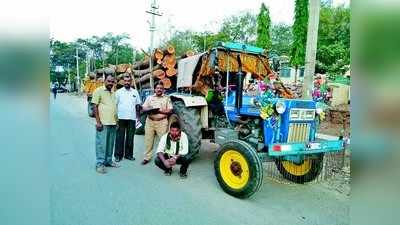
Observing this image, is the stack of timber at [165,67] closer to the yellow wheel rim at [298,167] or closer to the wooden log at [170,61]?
the wooden log at [170,61]

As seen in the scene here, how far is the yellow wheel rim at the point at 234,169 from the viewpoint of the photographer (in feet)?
12.9

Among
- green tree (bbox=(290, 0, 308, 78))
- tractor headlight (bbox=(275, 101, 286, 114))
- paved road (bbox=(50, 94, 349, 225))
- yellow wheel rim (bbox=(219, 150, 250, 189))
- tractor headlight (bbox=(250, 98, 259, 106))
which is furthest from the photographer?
green tree (bbox=(290, 0, 308, 78))

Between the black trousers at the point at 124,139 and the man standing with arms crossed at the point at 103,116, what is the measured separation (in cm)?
35

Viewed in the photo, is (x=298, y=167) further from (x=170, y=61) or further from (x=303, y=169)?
(x=170, y=61)

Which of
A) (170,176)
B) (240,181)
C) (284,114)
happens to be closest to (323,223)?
(240,181)

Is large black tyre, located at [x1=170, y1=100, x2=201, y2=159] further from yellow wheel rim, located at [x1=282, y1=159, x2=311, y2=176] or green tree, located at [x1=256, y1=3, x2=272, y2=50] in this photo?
Answer: green tree, located at [x1=256, y1=3, x2=272, y2=50]

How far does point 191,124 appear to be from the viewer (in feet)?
17.2

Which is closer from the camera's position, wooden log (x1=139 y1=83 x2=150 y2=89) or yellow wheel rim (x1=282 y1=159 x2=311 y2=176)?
yellow wheel rim (x1=282 y1=159 x2=311 y2=176)

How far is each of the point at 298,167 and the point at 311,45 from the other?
5.50ft

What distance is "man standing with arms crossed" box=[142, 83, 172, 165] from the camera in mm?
5453

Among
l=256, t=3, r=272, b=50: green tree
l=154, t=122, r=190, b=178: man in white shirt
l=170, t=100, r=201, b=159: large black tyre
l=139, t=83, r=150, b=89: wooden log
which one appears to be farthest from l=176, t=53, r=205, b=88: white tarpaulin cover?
l=256, t=3, r=272, b=50: green tree

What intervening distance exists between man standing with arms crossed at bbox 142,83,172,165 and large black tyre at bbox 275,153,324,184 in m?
1.81

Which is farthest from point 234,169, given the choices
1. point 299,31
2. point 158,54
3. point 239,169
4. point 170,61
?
point 299,31
